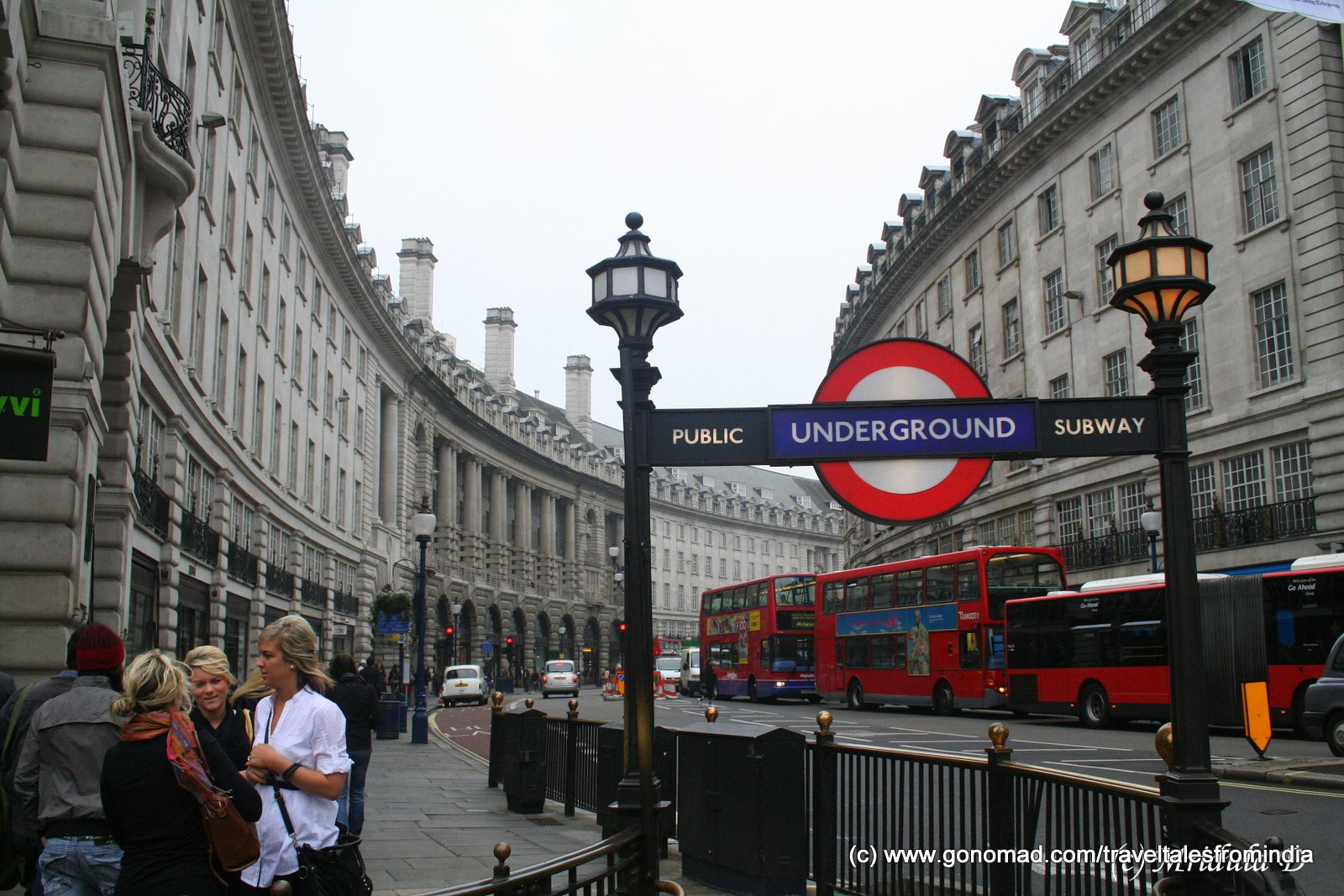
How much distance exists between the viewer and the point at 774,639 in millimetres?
41531

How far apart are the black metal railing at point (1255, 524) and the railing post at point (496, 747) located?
18.7 metres

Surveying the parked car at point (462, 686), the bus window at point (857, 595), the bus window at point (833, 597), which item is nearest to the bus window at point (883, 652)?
the bus window at point (857, 595)

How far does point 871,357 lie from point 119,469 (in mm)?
13674

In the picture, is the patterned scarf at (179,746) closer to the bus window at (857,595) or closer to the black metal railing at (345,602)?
the bus window at (857,595)

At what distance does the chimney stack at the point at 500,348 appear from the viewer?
8862 cm

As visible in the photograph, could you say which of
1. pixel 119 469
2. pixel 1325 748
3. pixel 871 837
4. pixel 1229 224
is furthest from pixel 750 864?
pixel 1229 224

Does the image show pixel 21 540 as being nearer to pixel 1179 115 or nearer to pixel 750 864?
A: pixel 750 864

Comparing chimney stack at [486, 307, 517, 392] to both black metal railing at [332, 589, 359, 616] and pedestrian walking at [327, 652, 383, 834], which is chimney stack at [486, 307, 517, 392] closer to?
black metal railing at [332, 589, 359, 616]

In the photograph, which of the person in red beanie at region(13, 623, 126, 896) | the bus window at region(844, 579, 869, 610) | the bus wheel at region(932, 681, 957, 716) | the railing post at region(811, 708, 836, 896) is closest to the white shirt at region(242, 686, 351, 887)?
the person in red beanie at region(13, 623, 126, 896)

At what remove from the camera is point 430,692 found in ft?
217

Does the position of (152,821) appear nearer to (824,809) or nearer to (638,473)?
(638,473)

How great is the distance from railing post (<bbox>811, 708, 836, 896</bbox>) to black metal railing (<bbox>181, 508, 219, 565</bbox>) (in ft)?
67.1

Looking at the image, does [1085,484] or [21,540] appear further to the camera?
[1085,484]

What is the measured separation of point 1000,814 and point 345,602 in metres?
43.7
